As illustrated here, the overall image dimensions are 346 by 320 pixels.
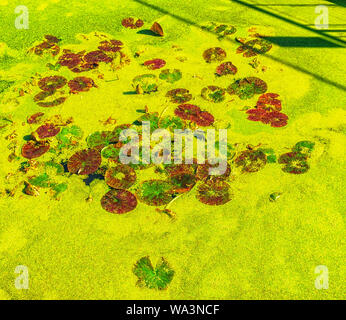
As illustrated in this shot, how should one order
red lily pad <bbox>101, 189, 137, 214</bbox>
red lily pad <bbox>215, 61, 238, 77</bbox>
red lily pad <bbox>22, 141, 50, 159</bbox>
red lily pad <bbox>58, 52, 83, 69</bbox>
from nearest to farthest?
red lily pad <bbox>101, 189, 137, 214</bbox> < red lily pad <bbox>22, 141, 50, 159</bbox> < red lily pad <bbox>215, 61, 238, 77</bbox> < red lily pad <bbox>58, 52, 83, 69</bbox>

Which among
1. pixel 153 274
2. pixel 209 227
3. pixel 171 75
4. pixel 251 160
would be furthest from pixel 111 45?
pixel 153 274

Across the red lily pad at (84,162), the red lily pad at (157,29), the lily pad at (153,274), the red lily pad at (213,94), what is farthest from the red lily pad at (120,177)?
the red lily pad at (157,29)

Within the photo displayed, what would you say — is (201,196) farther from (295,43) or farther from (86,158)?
(295,43)

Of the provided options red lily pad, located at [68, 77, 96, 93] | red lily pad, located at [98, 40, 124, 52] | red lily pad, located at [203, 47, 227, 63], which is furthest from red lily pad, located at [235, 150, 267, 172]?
red lily pad, located at [98, 40, 124, 52]

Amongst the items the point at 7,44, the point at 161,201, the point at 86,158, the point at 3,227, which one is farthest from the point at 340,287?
the point at 7,44

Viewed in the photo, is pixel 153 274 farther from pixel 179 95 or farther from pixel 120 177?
pixel 179 95

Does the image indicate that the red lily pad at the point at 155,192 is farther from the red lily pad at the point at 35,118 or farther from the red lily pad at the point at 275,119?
the red lily pad at the point at 35,118

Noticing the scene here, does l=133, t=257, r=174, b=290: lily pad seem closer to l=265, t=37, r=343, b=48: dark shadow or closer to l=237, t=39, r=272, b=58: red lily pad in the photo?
l=237, t=39, r=272, b=58: red lily pad
